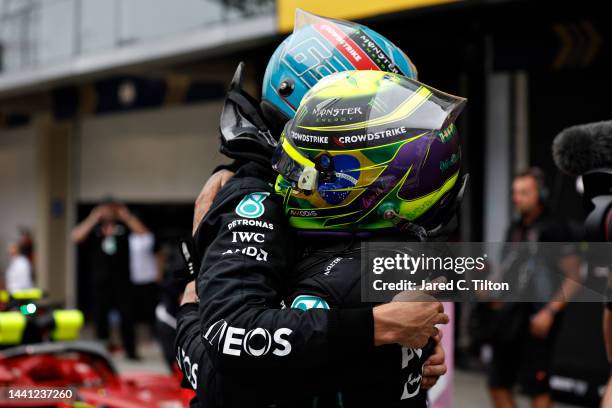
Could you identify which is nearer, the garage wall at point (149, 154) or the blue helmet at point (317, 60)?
the blue helmet at point (317, 60)

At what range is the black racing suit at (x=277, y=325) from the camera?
1416 mm

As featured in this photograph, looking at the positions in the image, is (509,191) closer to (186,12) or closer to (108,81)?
(186,12)

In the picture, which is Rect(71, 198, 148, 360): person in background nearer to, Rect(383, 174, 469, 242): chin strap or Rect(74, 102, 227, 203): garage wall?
Rect(74, 102, 227, 203): garage wall

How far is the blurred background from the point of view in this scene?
632cm

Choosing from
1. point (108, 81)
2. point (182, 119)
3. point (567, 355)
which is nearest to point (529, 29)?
point (567, 355)

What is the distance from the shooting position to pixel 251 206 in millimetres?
1583

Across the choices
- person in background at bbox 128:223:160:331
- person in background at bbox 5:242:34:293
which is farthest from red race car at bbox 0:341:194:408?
person in background at bbox 5:242:34:293

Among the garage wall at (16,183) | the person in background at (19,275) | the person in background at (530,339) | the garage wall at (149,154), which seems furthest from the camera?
the garage wall at (16,183)

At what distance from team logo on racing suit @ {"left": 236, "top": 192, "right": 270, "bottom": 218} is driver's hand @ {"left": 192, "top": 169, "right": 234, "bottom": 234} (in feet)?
0.88

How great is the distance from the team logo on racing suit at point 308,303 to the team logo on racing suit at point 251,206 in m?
0.19

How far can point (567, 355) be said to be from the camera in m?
6.48

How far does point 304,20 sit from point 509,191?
5.51m

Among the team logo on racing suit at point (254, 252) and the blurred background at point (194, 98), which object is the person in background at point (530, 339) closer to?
the blurred background at point (194, 98)

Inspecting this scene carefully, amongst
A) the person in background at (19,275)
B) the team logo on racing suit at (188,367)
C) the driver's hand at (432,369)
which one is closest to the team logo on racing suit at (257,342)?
the team logo on racing suit at (188,367)
